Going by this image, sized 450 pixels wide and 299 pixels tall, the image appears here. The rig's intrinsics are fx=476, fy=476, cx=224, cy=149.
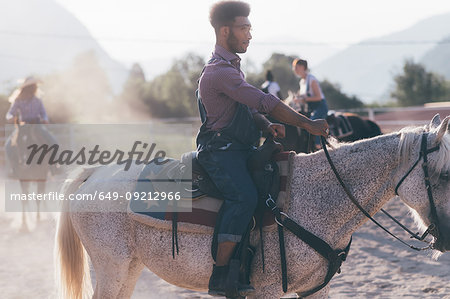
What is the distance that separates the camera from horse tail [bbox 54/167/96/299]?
3.63 metres

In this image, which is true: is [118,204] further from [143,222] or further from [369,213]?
[369,213]

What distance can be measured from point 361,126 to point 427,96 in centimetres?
3743

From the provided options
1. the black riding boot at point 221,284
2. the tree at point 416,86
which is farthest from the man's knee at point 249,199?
the tree at point 416,86

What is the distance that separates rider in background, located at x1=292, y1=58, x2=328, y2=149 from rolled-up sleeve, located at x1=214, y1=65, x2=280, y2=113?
6026 mm

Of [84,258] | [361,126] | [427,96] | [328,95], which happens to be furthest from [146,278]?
[427,96]

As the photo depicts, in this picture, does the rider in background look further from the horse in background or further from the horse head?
the horse head

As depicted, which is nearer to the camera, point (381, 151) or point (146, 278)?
point (381, 151)

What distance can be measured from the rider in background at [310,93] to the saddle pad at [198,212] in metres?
5.74

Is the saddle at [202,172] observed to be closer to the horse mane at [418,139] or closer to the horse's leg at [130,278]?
the horse's leg at [130,278]

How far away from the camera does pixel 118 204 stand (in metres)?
3.37

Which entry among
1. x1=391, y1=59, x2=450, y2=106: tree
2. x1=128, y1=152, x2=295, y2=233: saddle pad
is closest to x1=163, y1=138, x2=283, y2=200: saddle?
x1=128, y1=152, x2=295, y2=233: saddle pad

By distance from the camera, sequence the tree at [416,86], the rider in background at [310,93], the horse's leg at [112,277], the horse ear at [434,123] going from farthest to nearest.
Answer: the tree at [416,86]
the rider in background at [310,93]
the horse's leg at [112,277]
the horse ear at [434,123]

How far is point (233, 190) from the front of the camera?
2.90 m

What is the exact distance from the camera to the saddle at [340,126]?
9844 mm
